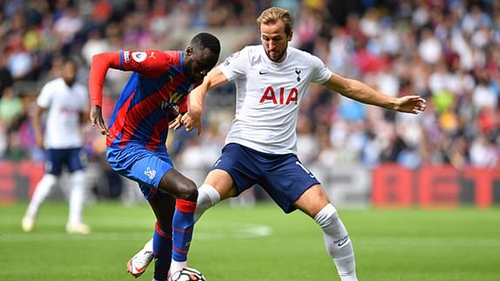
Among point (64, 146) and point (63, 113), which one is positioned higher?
point (63, 113)

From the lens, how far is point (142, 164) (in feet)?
27.6

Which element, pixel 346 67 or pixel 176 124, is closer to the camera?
pixel 176 124

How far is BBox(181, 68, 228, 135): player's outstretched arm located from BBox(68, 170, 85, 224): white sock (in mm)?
7596

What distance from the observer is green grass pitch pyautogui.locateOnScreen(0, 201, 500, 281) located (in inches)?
415

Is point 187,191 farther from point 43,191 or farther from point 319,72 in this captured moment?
point 43,191

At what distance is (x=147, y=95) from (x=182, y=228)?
1225mm

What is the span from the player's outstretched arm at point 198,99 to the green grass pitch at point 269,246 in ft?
7.92

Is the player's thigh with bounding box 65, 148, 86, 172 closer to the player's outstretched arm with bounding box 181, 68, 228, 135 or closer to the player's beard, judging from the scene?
the player's outstretched arm with bounding box 181, 68, 228, 135

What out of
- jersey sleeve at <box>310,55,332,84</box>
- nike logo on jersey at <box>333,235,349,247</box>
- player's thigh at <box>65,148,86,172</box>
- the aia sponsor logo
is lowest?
player's thigh at <box>65,148,86,172</box>

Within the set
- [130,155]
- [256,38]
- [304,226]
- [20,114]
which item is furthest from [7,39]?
[130,155]

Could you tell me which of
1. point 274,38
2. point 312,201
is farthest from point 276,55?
point 312,201

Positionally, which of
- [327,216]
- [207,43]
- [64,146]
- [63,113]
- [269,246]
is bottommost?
[269,246]

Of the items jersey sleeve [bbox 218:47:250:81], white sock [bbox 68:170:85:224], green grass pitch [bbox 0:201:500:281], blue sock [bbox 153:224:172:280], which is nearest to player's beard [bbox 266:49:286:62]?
jersey sleeve [bbox 218:47:250:81]

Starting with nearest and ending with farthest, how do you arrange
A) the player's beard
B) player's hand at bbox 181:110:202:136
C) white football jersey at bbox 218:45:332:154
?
player's hand at bbox 181:110:202:136, the player's beard, white football jersey at bbox 218:45:332:154
